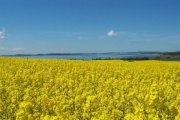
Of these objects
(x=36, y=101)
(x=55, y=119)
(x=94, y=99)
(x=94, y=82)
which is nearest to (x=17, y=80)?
(x=94, y=82)

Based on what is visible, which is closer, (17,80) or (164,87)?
(164,87)

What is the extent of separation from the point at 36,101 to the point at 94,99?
1.85 metres

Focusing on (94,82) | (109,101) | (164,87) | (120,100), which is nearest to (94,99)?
(109,101)

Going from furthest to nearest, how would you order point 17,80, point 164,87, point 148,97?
point 17,80
point 164,87
point 148,97

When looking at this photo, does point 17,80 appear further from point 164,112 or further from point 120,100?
point 164,112

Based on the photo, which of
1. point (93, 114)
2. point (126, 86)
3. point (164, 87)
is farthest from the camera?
point (126, 86)

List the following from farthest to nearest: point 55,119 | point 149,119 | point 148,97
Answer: point 148,97 < point 149,119 < point 55,119

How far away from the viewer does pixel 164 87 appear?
13.2 m

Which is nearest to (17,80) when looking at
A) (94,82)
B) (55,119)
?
(94,82)

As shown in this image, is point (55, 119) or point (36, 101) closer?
point (55, 119)

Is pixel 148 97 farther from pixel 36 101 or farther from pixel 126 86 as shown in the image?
pixel 126 86

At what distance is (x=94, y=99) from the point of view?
32.6 ft

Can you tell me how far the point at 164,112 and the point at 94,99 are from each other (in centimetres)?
164

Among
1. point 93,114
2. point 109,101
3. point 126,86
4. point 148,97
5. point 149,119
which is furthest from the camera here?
point 126,86
